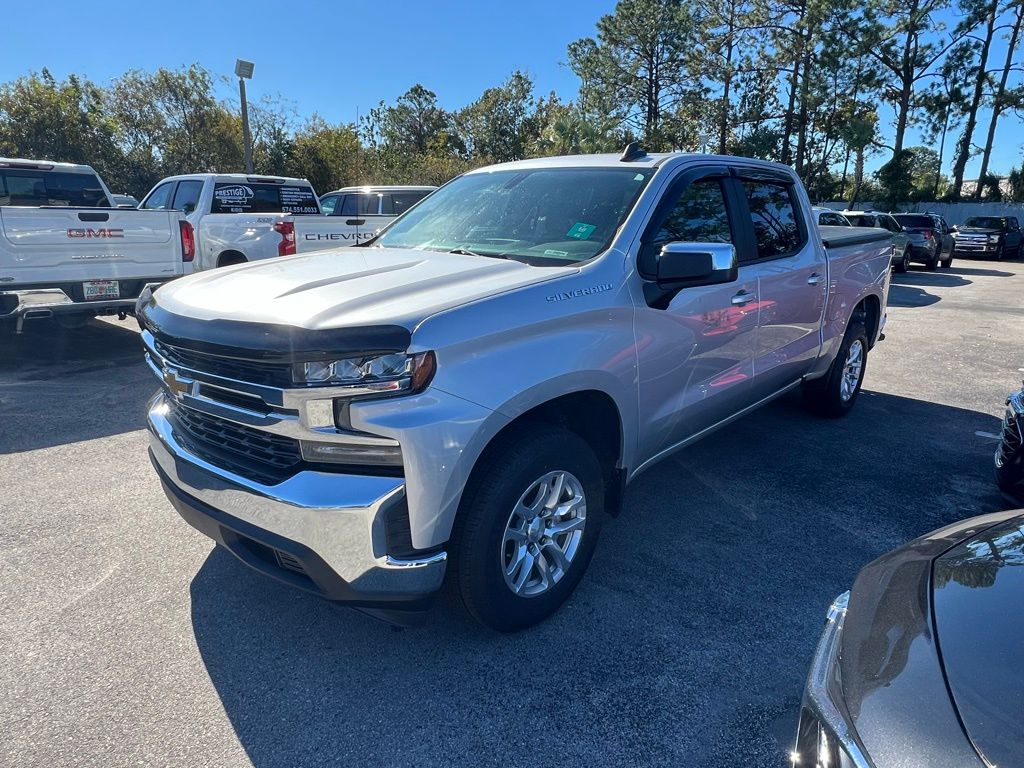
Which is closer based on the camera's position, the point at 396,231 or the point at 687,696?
the point at 687,696

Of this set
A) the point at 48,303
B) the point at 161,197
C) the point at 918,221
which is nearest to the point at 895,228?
the point at 918,221

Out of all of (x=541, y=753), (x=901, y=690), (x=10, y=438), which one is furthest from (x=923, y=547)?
(x=10, y=438)

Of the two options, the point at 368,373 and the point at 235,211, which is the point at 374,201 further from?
the point at 368,373

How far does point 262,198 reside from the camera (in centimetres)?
1024

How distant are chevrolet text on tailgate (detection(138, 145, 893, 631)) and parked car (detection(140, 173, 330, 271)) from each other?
5662 millimetres

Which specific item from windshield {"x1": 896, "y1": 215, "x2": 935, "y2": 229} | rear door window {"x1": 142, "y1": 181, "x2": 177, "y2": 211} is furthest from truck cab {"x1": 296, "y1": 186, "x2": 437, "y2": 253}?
windshield {"x1": 896, "y1": 215, "x2": 935, "y2": 229}

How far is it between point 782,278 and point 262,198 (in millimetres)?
8501

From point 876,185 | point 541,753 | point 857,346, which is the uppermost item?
point 876,185

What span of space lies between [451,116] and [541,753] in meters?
57.6

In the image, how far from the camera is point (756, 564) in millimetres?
3395

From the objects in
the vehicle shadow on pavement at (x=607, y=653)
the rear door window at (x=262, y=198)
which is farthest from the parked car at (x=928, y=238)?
the vehicle shadow on pavement at (x=607, y=653)

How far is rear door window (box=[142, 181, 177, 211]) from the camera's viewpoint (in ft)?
33.5

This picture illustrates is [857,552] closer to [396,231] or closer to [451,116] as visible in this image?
[396,231]

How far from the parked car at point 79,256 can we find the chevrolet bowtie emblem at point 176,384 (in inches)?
191
